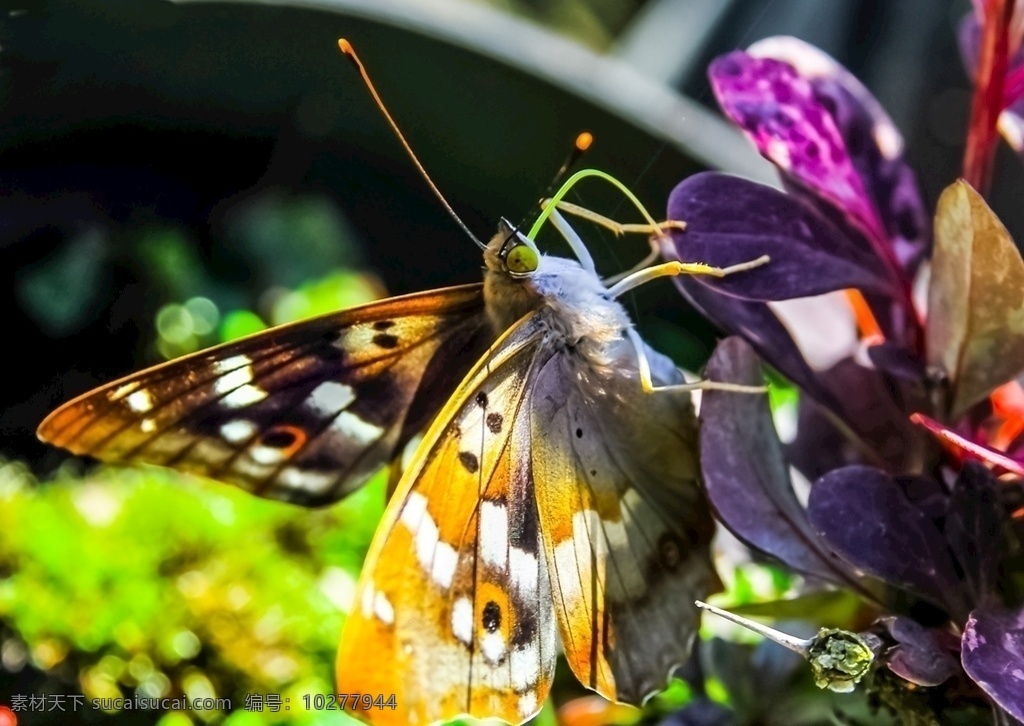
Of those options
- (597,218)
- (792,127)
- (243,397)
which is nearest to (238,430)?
(243,397)

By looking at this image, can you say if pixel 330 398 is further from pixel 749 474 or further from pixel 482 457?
pixel 749 474

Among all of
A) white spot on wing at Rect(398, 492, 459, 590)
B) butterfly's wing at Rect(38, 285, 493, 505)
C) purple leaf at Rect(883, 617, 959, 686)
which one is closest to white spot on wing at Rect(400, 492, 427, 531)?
white spot on wing at Rect(398, 492, 459, 590)

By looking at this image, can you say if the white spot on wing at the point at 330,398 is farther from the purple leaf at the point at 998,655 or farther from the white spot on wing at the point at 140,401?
the purple leaf at the point at 998,655

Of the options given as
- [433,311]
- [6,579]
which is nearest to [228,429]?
[433,311]

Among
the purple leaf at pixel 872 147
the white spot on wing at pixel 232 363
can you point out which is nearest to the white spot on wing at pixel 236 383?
the white spot on wing at pixel 232 363

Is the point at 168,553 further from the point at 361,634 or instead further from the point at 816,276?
the point at 816,276

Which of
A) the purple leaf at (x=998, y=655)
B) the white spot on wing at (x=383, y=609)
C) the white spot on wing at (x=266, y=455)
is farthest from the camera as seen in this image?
the white spot on wing at (x=266, y=455)
